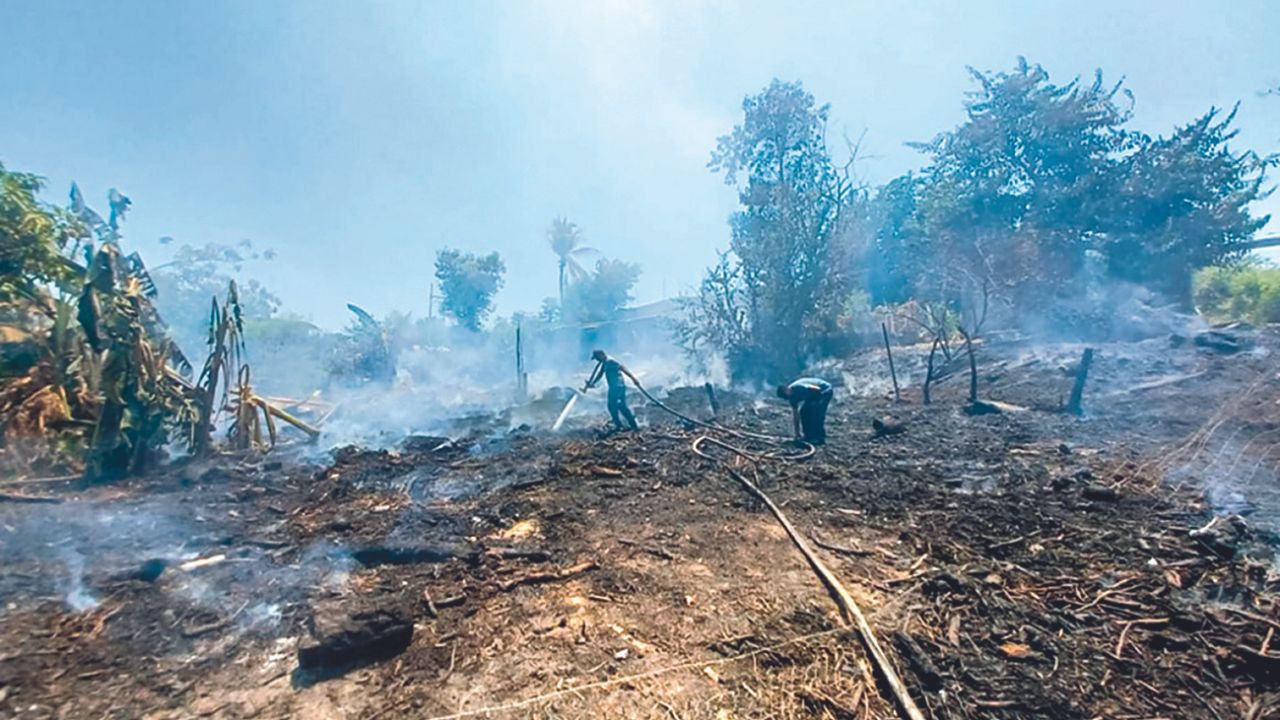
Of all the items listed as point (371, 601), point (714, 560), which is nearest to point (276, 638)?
point (371, 601)

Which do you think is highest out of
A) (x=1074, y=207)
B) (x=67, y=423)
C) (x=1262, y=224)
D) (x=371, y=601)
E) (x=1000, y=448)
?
(x=1074, y=207)

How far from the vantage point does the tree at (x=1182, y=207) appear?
1973cm

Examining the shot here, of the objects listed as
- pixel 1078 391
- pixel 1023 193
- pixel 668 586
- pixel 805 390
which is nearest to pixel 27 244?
pixel 668 586

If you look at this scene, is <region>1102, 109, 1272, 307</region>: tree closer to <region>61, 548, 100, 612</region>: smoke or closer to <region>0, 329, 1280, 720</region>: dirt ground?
<region>0, 329, 1280, 720</region>: dirt ground

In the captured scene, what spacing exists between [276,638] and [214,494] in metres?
4.68

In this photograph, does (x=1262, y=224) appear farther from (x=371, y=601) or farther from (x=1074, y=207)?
(x=371, y=601)

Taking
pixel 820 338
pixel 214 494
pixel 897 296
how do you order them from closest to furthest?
pixel 214 494
pixel 820 338
pixel 897 296

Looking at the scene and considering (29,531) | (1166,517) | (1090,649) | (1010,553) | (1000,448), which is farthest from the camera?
(1000,448)

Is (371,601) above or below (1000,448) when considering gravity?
above

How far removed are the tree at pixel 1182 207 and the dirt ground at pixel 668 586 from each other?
1723cm

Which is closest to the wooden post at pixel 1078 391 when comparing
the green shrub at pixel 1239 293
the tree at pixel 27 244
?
the green shrub at pixel 1239 293

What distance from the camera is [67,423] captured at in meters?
7.44

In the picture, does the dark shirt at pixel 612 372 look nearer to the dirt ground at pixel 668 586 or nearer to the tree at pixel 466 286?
the dirt ground at pixel 668 586

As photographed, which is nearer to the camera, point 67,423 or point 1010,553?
point 1010,553
